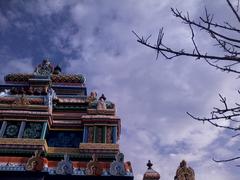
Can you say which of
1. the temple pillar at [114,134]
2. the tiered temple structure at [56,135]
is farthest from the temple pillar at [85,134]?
the temple pillar at [114,134]

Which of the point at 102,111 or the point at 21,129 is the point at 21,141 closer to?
the point at 21,129

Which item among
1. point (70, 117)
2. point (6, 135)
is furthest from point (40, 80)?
point (6, 135)

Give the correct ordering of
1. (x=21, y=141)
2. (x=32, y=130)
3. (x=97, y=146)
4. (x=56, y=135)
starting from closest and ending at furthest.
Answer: (x=21, y=141) → (x=97, y=146) → (x=32, y=130) → (x=56, y=135)

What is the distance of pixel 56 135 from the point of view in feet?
48.6

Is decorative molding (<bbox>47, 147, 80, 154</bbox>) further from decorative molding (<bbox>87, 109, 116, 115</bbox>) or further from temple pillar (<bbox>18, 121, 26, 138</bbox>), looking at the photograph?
decorative molding (<bbox>87, 109, 116, 115</bbox>)

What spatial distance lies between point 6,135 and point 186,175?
7.36m

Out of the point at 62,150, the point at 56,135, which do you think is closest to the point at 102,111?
the point at 56,135

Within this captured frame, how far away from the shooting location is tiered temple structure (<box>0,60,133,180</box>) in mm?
11688

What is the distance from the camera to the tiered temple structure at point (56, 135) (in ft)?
38.3

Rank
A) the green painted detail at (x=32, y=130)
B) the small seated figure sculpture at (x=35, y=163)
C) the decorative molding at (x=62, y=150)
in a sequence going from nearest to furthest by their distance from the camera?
the small seated figure sculpture at (x=35, y=163), the decorative molding at (x=62, y=150), the green painted detail at (x=32, y=130)

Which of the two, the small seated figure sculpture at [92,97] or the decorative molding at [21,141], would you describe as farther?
the small seated figure sculpture at [92,97]

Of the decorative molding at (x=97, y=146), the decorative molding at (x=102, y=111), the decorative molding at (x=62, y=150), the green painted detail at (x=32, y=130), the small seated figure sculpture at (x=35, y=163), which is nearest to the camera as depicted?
the small seated figure sculpture at (x=35, y=163)

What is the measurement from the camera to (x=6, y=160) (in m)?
11.8

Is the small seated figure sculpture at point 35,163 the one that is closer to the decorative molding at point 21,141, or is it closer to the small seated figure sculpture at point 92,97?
the decorative molding at point 21,141
